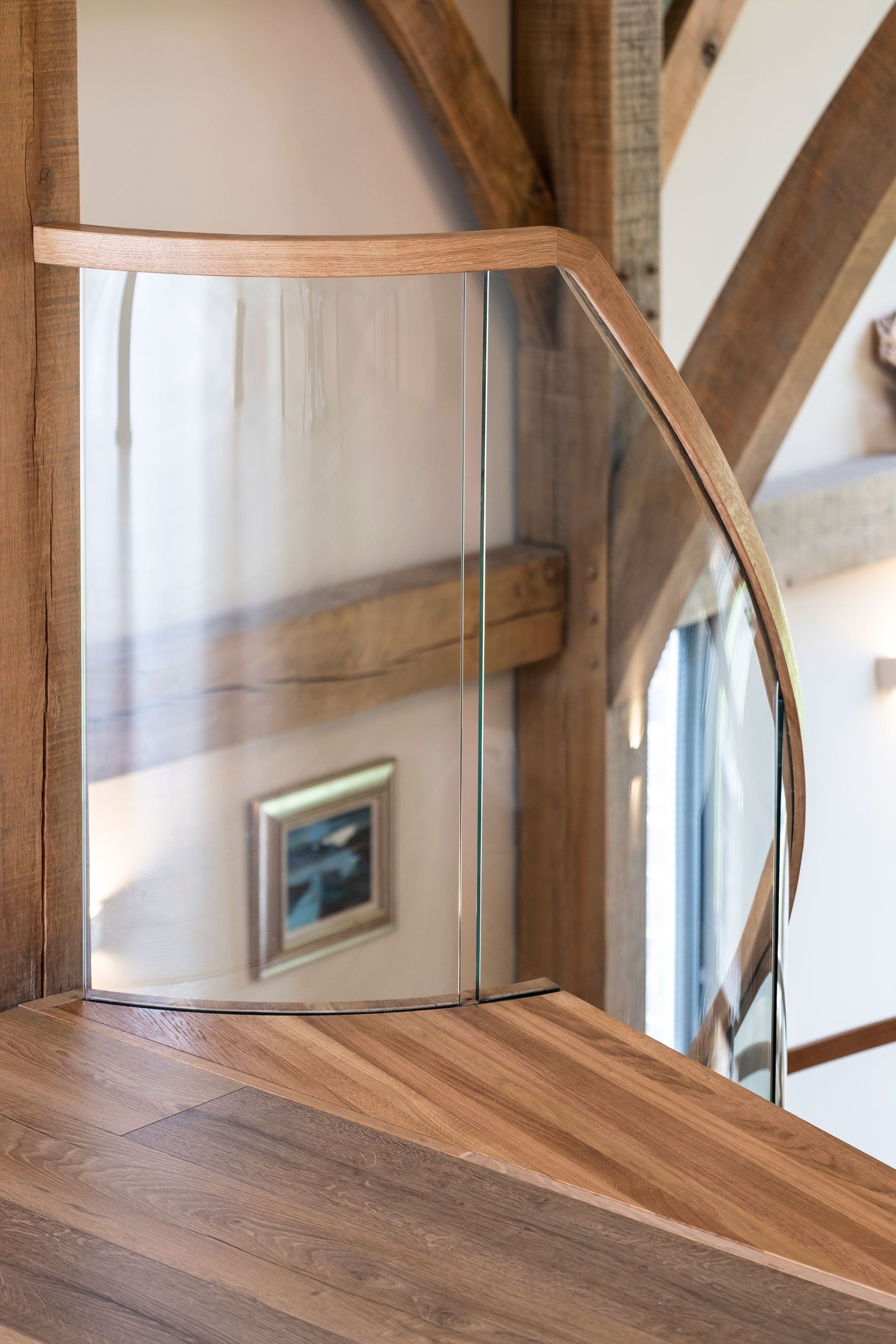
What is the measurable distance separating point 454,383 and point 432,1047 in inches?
29.7

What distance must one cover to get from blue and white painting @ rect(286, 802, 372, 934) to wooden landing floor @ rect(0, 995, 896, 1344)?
5.4 inches

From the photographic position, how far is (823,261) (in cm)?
299

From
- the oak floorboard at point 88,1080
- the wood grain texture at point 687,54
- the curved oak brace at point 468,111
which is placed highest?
the wood grain texture at point 687,54

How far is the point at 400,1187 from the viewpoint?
1.36 m

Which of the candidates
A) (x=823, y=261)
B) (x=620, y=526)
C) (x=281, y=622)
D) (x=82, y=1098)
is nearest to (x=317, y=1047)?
(x=82, y=1098)

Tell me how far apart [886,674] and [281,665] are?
315 centimetres

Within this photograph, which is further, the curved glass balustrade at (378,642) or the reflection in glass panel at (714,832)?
the reflection in glass panel at (714,832)

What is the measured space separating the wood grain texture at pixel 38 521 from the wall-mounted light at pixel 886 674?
3.24m

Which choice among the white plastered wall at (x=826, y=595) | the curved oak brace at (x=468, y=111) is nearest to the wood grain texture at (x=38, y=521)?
the curved oak brace at (x=468, y=111)

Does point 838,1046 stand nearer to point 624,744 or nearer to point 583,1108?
point 624,744

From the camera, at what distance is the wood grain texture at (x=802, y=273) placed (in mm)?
2873

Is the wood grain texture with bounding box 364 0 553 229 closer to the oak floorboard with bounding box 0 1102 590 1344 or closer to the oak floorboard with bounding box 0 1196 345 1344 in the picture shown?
the oak floorboard with bounding box 0 1102 590 1344

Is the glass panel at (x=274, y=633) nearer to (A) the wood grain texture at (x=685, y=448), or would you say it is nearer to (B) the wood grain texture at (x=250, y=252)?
(B) the wood grain texture at (x=250, y=252)

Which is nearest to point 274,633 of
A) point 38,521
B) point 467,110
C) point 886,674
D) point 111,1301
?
point 38,521
